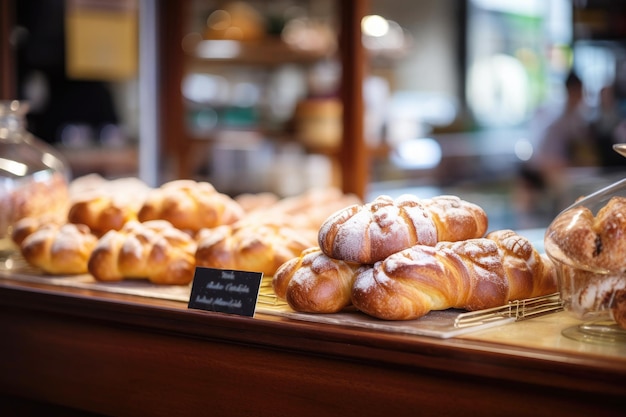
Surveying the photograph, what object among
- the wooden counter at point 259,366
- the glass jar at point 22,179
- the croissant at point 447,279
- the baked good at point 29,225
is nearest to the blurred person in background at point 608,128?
the glass jar at point 22,179

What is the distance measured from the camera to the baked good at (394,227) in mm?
1557

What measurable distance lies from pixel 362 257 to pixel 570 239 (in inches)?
14.1

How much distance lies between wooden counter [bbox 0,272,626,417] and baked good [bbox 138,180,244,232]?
299 millimetres

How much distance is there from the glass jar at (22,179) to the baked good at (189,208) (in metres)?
0.39

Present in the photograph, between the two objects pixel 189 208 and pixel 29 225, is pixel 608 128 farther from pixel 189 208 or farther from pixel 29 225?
pixel 29 225

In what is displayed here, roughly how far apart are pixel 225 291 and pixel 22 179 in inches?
41.8

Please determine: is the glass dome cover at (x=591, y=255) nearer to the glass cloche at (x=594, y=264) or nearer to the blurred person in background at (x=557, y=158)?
the glass cloche at (x=594, y=264)

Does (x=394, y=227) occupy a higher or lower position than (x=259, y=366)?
higher

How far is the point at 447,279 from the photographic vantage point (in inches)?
59.3

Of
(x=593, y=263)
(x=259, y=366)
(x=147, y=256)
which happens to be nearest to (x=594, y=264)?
(x=593, y=263)

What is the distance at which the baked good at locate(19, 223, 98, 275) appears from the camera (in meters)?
2.10

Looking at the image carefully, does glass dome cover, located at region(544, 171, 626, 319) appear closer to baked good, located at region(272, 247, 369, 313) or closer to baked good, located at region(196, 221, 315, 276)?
baked good, located at region(272, 247, 369, 313)

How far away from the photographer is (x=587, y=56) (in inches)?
Result: 293

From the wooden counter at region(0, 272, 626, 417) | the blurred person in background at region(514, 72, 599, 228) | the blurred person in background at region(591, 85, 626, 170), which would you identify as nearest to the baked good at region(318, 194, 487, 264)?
the wooden counter at region(0, 272, 626, 417)
